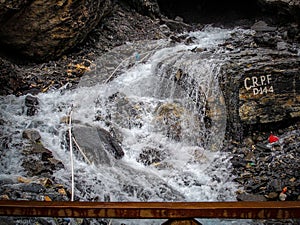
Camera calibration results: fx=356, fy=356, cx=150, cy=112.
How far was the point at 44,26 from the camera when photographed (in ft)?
20.4

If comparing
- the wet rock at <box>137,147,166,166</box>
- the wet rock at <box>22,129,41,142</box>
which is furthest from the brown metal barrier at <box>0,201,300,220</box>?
the wet rock at <box>137,147,166,166</box>

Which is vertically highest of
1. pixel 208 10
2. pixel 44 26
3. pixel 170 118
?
pixel 208 10

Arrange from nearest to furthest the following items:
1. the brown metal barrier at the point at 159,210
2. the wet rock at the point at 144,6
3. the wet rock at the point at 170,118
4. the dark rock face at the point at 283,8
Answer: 1. the brown metal barrier at the point at 159,210
2. the wet rock at the point at 170,118
3. the dark rock face at the point at 283,8
4. the wet rock at the point at 144,6

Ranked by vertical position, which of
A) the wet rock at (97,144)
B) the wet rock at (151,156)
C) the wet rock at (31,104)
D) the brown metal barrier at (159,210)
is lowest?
the wet rock at (151,156)

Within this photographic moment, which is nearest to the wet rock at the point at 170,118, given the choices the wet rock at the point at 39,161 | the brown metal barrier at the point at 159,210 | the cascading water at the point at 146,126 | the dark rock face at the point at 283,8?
the cascading water at the point at 146,126

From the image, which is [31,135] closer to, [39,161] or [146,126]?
[39,161]

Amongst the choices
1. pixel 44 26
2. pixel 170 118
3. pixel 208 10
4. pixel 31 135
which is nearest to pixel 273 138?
pixel 170 118

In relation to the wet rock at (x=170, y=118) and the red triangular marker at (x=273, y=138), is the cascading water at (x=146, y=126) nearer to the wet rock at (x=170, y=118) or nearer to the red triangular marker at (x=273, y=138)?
the wet rock at (x=170, y=118)

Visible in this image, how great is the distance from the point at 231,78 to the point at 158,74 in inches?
52.3

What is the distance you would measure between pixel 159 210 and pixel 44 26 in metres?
5.57

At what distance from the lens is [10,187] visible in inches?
147

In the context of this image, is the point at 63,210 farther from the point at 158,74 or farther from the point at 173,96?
the point at 158,74

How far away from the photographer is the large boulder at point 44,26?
5.91m

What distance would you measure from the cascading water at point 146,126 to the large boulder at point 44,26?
2.47 feet
